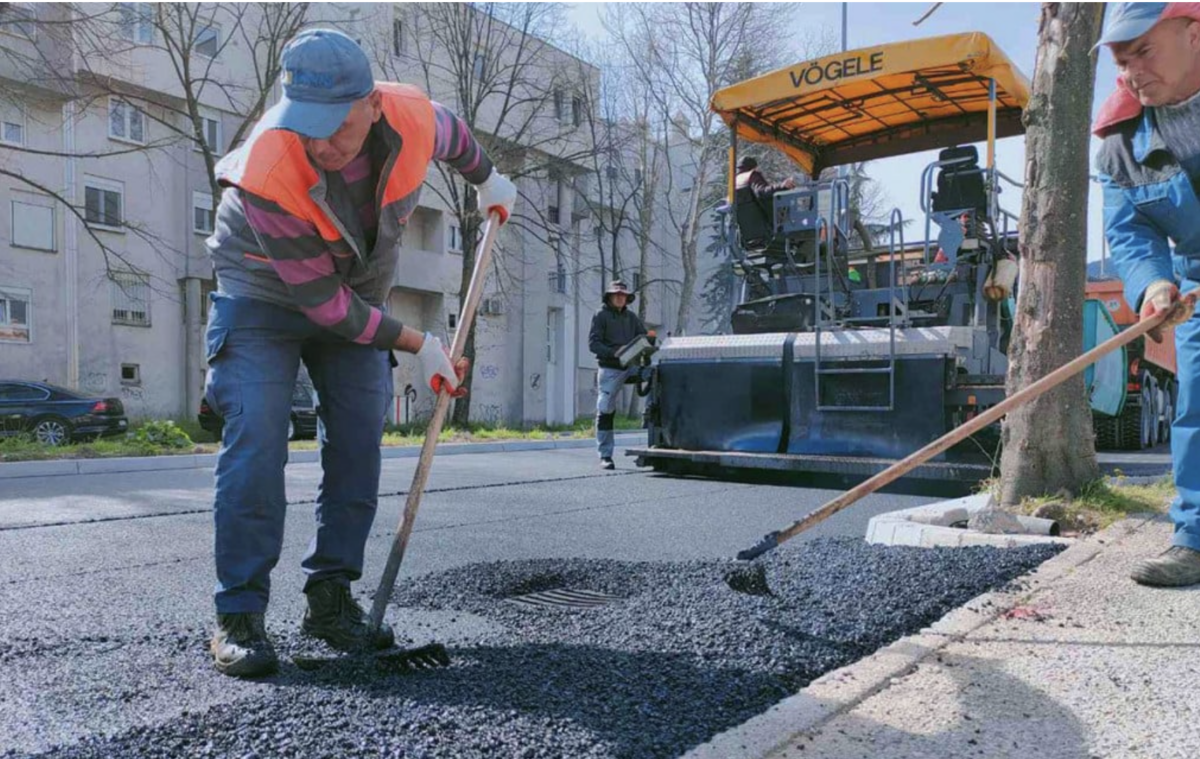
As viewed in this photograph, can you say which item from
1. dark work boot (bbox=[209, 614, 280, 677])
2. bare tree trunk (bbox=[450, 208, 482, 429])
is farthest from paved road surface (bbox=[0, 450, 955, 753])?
bare tree trunk (bbox=[450, 208, 482, 429])

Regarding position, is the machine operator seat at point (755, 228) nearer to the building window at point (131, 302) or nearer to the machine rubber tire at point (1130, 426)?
the machine rubber tire at point (1130, 426)

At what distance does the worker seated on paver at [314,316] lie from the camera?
2.34 m

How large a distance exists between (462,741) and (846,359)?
18.4ft

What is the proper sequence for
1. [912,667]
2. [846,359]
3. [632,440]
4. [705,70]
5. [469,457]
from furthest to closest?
[705,70], [632,440], [469,457], [846,359], [912,667]

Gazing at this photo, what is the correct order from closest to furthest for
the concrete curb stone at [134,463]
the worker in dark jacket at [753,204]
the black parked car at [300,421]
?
the worker in dark jacket at [753,204]
the concrete curb stone at [134,463]
the black parked car at [300,421]

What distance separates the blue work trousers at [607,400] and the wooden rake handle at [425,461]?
5.70 metres

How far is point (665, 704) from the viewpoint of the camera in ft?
6.90

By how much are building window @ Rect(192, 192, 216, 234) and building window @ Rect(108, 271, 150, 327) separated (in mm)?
2066

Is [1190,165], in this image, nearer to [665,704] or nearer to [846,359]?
[665,704]

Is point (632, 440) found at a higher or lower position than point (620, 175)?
lower

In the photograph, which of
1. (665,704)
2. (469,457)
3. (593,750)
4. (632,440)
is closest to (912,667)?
(665,704)

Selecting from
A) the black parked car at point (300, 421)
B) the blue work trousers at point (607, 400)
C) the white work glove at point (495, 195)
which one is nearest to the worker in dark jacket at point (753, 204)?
the blue work trousers at point (607, 400)

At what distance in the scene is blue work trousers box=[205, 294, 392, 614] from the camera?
98.4 inches

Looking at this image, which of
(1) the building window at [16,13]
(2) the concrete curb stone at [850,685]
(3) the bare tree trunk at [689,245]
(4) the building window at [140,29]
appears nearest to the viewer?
(2) the concrete curb stone at [850,685]
